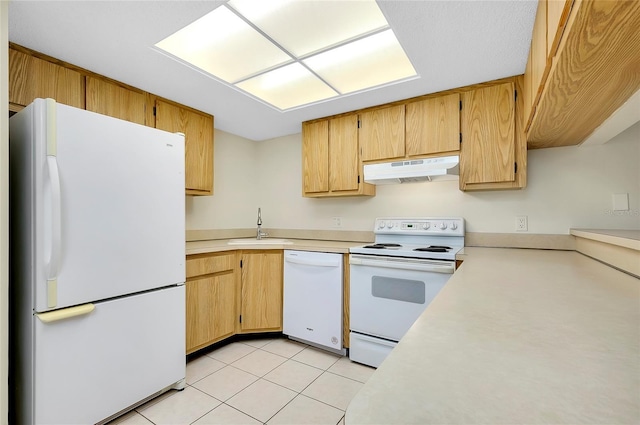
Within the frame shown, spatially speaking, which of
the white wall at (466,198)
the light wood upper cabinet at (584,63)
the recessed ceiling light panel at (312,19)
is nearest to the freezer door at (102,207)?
the recessed ceiling light panel at (312,19)

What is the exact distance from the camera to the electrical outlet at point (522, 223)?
7.23 ft

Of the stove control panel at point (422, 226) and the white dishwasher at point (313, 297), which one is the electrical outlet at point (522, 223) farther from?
the white dishwasher at point (313, 297)

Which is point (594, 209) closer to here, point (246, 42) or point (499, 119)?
point (499, 119)

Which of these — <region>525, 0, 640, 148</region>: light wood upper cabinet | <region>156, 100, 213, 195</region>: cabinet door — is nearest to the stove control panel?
<region>525, 0, 640, 148</region>: light wood upper cabinet

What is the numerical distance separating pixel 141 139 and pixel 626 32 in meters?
2.14

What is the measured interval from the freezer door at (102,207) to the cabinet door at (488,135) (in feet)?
6.73

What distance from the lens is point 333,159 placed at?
2.79 metres

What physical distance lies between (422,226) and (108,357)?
2.31 meters

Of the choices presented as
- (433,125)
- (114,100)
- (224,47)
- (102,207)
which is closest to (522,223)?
(433,125)

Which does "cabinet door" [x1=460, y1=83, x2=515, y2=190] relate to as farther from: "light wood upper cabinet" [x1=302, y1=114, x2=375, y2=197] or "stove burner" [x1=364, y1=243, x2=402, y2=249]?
"light wood upper cabinet" [x1=302, y1=114, x2=375, y2=197]

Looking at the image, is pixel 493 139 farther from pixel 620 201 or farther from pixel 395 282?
pixel 395 282

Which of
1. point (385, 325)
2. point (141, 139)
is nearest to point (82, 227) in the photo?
point (141, 139)

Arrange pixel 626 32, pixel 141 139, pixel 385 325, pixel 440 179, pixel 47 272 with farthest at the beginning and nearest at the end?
pixel 440 179, pixel 385 325, pixel 141 139, pixel 47 272, pixel 626 32

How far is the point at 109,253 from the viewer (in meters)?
1.58
